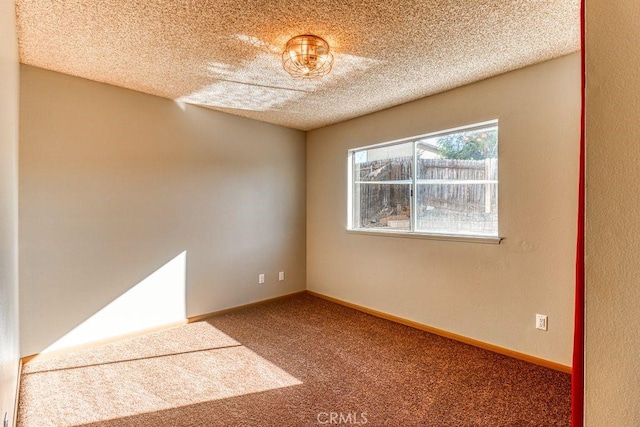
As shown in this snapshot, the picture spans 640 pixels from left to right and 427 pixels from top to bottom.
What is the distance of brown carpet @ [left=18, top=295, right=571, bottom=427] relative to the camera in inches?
73.5

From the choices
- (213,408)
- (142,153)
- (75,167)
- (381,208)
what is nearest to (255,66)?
(142,153)

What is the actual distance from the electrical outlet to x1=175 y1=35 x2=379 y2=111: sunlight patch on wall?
2.39m

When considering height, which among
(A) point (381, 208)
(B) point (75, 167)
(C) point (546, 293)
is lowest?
(C) point (546, 293)

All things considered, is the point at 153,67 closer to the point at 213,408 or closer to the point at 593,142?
the point at 213,408

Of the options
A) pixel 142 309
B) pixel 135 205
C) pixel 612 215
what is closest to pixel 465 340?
pixel 612 215

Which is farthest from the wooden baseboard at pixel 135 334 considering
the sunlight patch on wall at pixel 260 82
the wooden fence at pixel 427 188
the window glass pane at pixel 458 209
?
the sunlight patch on wall at pixel 260 82

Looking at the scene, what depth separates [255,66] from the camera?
2.50 metres

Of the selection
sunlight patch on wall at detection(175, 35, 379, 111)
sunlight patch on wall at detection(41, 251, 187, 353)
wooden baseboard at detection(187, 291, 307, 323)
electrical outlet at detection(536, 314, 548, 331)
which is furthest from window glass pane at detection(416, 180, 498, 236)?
sunlight patch on wall at detection(41, 251, 187, 353)

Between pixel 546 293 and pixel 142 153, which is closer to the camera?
pixel 546 293

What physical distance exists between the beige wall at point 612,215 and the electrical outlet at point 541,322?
1.85 meters

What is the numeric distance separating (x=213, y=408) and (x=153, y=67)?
2.60 meters

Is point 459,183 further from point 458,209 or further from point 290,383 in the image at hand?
point 290,383

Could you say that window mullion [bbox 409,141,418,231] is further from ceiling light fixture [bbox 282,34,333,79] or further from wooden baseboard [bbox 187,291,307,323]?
wooden baseboard [bbox 187,291,307,323]

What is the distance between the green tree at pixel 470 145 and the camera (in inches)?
110
